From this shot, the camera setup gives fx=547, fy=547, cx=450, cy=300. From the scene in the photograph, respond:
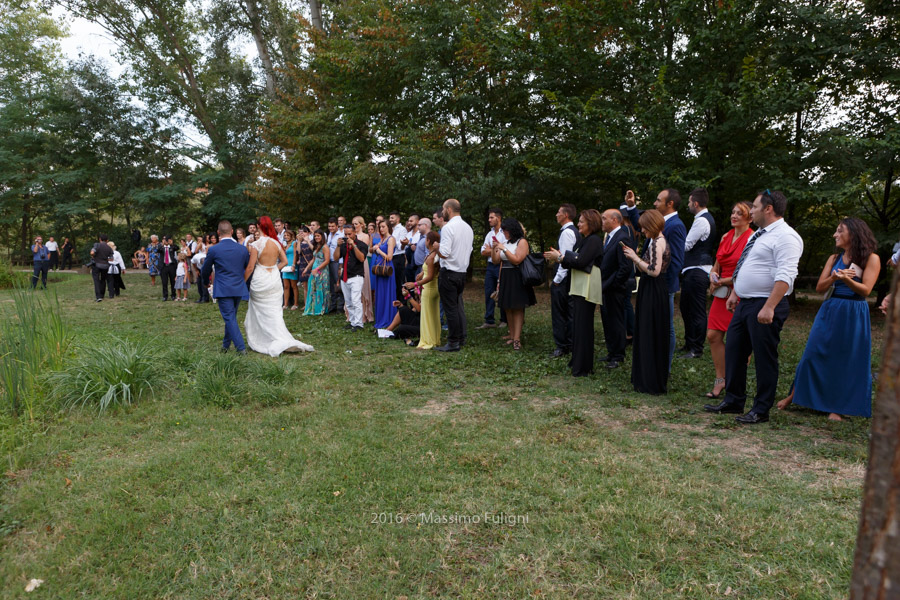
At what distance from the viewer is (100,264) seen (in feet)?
52.5

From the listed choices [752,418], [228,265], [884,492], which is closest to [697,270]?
[752,418]

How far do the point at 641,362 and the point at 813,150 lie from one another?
29.7 ft

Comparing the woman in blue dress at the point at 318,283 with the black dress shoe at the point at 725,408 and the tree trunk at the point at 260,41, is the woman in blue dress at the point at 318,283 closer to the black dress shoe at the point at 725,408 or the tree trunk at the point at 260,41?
the black dress shoe at the point at 725,408

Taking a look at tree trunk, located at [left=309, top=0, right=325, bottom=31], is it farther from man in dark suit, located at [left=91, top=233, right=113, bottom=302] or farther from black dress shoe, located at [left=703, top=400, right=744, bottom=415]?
black dress shoe, located at [left=703, top=400, right=744, bottom=415]

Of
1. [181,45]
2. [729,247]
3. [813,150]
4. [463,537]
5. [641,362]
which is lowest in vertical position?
[463,537]

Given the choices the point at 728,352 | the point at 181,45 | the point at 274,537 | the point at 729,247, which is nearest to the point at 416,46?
the point at 729,247

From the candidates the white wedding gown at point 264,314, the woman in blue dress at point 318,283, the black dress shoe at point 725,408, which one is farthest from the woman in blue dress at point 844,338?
the woman in blue dress at point 318,283

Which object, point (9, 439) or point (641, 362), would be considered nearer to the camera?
point (9, 439)

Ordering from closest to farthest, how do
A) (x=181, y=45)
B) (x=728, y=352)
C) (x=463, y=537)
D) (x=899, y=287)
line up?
(x=899, y=287), (x=463, y=537), (x=728, y=352), (x=181, y=45)

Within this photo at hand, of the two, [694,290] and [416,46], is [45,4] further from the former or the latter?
[694,290]

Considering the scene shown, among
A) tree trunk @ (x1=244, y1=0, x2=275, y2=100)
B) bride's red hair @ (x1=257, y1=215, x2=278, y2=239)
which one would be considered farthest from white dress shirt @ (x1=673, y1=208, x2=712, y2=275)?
tree trunk @ (x1=244, y1=0, x2=275, y2=100)

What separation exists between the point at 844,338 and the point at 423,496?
4.39 meters

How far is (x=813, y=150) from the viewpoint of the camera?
12016 millimetres

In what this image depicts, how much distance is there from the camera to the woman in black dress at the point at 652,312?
6.04 metres
